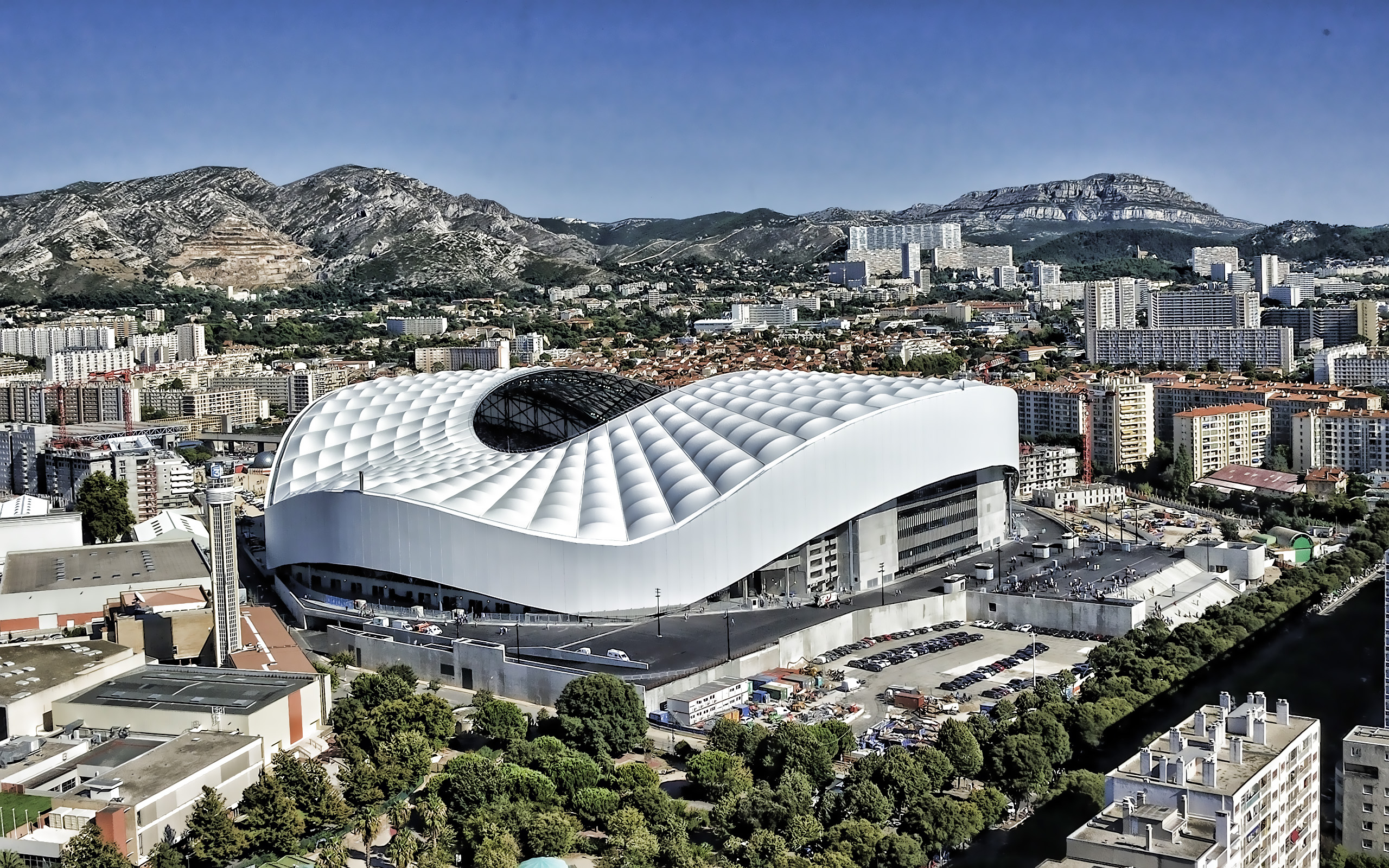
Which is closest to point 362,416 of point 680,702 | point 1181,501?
point 680,702

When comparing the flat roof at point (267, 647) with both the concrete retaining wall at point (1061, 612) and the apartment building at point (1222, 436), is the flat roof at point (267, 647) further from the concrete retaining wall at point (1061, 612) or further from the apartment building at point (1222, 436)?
the apartment building at point (1222, 436)

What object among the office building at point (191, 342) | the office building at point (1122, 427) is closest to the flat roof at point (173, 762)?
the office building at point (1122, 427)

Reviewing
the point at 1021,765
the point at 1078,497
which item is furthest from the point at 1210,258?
the point at 1021,765

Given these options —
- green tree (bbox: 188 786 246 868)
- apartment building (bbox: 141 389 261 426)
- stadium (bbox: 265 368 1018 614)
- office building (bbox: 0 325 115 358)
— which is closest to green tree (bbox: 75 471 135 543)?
stadium (bbox: 265 368 1018 614)

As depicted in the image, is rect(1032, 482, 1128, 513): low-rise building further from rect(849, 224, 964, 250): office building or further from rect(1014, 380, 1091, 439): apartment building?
rect(849, 224, 964, 250): office building

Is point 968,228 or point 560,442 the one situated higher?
point 968,228

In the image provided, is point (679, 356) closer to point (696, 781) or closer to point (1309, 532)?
point (1309, 532)

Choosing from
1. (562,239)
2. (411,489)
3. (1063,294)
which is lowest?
(411,489)
